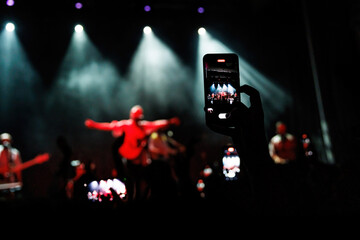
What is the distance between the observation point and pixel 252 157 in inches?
50.3

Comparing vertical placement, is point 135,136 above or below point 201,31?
below

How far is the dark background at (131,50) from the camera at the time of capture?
7.16 metres

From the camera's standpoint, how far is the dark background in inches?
282

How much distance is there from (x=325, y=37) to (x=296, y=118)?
86.4 inches

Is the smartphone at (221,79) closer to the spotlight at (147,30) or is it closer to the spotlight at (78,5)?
the spotlight at (147,30)

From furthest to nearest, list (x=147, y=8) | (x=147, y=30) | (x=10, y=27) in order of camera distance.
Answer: (x=147, y=30), (x=147, y=8), (x=10, y=27)

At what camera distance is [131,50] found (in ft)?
25.4

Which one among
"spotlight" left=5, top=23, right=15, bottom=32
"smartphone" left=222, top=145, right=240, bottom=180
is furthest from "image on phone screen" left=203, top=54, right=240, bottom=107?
"spotlight" left=5, top=23, right=15, bottom=32

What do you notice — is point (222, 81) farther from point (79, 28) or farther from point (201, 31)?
point (79, 28)

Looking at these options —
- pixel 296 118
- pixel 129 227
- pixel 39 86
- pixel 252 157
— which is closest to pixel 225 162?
pixel 252 157

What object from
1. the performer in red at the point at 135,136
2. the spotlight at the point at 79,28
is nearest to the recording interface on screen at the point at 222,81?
the performer in red at the point at 135,136

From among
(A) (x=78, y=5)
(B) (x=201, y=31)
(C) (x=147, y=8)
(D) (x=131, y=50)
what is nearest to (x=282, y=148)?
(B) (x=201, y=31)

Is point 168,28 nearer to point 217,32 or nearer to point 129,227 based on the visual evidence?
point 217,32

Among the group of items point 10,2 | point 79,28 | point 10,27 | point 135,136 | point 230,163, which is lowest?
point 230,163
